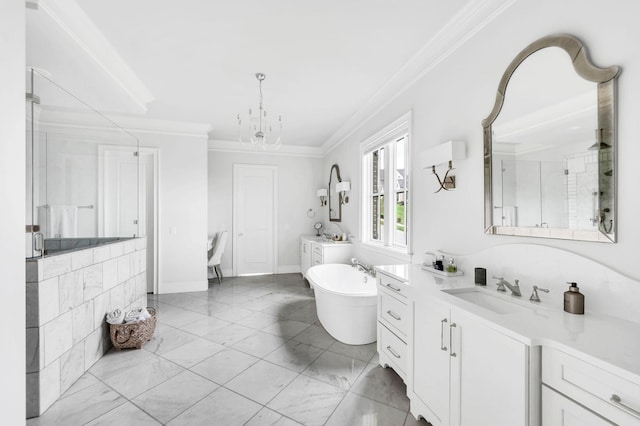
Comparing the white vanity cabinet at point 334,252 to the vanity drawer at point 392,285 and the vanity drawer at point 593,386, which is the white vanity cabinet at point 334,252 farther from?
the vanity drawer at point 593,386

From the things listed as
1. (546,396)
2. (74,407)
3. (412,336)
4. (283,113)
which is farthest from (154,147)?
(546,396)

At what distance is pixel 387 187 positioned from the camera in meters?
3.71

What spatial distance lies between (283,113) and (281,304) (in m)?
2.72

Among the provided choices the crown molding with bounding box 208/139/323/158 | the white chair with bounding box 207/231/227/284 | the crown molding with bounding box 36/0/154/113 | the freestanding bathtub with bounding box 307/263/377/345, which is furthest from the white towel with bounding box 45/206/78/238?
the crown molding with bounding box 208/139/323/158

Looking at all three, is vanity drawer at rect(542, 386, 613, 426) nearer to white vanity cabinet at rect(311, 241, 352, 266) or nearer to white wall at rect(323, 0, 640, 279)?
→ white wall at rect(323, 0, 640, 279)

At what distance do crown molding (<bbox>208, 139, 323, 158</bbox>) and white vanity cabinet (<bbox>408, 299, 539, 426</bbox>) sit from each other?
471 cm

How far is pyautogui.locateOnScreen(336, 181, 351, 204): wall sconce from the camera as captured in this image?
4.66 metres

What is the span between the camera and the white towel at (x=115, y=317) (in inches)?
108

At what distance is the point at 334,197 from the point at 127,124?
3.59 m

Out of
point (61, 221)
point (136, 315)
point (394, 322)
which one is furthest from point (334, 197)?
point (61, 221)

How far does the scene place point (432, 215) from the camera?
259cm

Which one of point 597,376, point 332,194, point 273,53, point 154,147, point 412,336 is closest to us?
point 597,376

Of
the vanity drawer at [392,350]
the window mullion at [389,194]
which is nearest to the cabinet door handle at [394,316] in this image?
the vanity drawer at [392,350]

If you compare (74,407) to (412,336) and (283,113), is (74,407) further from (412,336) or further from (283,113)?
(283,113)
